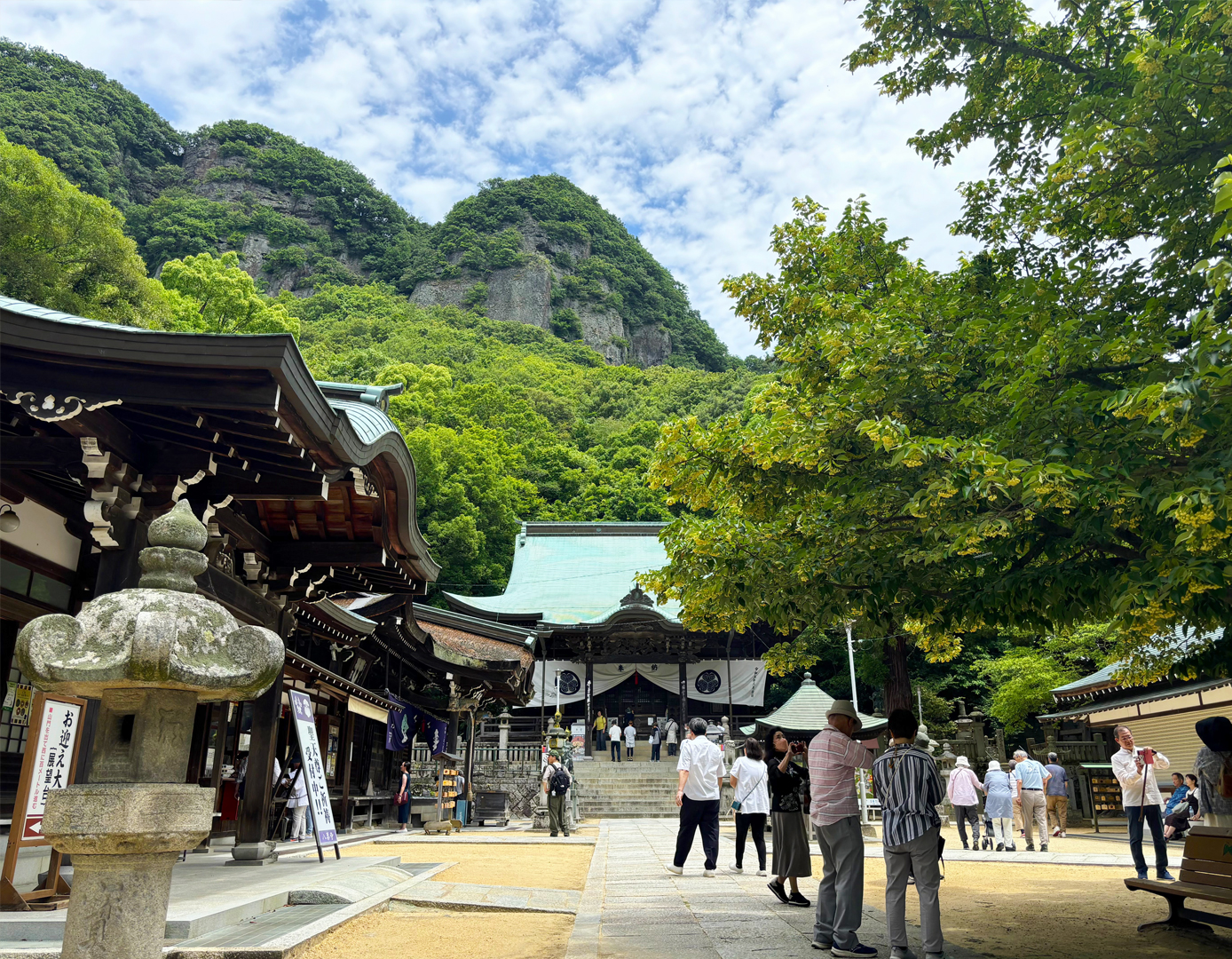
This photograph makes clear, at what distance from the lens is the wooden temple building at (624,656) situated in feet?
89.7

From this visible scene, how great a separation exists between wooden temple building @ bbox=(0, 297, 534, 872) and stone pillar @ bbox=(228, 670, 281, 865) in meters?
0.02

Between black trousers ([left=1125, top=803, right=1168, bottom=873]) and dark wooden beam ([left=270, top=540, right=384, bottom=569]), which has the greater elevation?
dark wooden beam ([left=270, top=540, right=384, bottom=569])

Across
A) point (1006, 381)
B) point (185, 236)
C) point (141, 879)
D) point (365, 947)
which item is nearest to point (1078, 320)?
point (1006, 381)

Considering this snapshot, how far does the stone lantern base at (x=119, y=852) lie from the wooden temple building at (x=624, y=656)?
2369cm

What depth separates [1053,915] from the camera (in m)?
6.09

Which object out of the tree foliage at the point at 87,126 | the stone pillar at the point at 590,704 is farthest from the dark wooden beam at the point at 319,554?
the tree foliage at the point at 87,126

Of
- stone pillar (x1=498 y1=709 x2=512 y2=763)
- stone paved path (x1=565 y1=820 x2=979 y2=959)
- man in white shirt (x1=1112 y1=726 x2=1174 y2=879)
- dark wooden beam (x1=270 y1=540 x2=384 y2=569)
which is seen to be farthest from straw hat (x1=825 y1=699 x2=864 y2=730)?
stone pillar (x1=498 y1=709 x2=512 y2=763)

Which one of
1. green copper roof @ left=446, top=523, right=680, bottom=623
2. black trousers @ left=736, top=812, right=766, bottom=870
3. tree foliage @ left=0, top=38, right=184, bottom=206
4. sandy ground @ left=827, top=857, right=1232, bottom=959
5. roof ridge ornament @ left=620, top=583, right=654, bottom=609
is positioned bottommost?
sandy ground @ left=827, top=857, right=1232, bottom=959

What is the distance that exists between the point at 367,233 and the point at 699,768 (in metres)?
80.4

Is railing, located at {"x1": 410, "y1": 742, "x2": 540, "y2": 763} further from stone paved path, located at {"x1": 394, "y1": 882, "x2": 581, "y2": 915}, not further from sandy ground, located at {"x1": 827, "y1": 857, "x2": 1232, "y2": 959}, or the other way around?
stone paved path, located at {"x1": 394, "y1": 882, "x2": 581, "y2": 915}

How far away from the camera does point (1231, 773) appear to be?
5.28 meters

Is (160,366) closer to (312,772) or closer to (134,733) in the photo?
(134,733)

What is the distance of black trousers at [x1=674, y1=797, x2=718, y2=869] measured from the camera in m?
8.23

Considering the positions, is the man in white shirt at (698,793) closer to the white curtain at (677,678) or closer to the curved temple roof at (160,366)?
the curved temple roof at (160,366)
